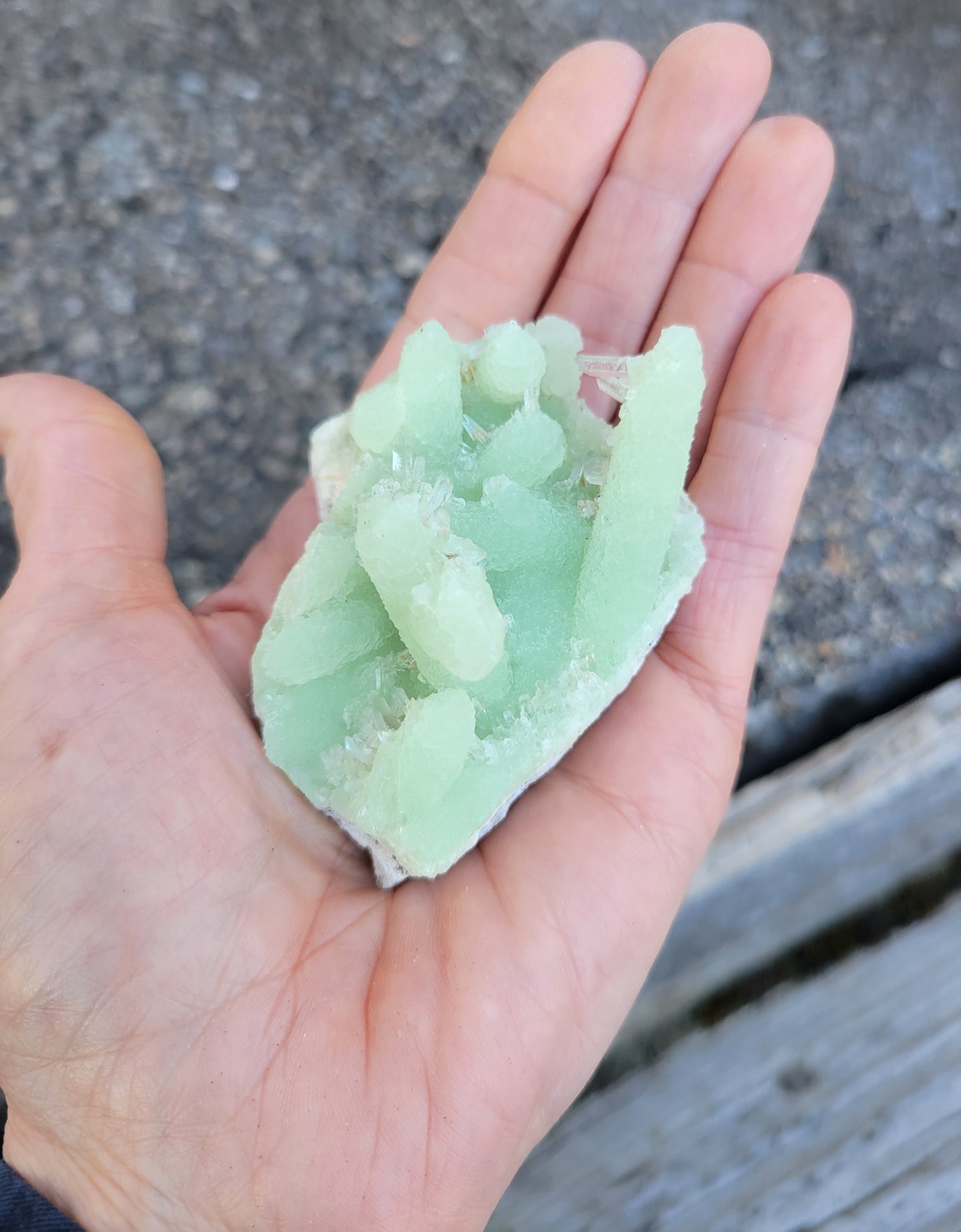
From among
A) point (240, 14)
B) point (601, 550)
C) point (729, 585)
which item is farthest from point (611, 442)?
point (240, 14)

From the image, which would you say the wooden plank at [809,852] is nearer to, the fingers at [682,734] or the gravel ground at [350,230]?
the gravel ground at [350,230]

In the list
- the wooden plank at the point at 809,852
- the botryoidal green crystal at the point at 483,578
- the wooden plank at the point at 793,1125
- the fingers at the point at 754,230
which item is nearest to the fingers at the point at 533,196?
the fingers at the point at 754,230

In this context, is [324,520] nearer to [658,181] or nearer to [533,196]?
[533,196]

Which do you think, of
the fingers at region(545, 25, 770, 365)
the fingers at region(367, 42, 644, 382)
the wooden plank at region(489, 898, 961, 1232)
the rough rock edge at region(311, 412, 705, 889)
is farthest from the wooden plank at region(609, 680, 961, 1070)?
the fingers at region(367, 42, 644, 382)

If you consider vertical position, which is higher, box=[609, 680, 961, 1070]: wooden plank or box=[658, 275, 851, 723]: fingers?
box=[658, 275, 851, 723]: fingers

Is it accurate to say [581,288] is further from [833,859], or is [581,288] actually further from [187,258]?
[833,859]

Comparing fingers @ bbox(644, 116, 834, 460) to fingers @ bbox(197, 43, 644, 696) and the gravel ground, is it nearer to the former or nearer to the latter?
fingers @ bbox(197, 43, 644, 696)
